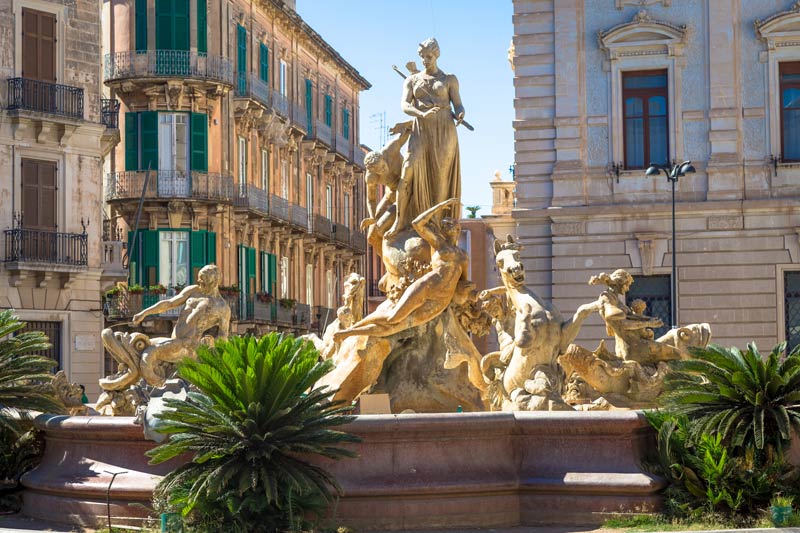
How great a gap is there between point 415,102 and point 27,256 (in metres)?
19.8

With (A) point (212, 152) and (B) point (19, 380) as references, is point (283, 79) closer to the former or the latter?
(A) point (212, 152)

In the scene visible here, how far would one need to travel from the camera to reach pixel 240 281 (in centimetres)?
4725

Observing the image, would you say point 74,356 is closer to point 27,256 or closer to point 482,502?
point 27,256

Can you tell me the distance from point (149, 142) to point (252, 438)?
110ft

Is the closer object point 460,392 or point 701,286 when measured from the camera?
point 460,392

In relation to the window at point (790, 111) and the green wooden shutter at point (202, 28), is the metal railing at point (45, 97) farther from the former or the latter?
the window at point (790, 111)

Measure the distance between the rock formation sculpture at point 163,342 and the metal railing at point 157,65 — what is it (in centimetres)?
2781

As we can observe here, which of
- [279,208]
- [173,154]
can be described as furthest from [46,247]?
[279,208]

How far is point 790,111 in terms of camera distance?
32000 millimetres

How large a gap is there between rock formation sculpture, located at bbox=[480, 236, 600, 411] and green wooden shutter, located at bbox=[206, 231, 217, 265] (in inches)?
1170

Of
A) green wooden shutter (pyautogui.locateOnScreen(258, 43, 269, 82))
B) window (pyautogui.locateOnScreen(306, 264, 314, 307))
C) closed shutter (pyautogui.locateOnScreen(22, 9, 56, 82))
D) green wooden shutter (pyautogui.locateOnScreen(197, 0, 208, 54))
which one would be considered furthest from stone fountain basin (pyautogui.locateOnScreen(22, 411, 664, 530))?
window (pyautogui.locateOnScreen(306, 264, 314, 307))

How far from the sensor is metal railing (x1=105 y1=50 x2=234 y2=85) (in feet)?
144

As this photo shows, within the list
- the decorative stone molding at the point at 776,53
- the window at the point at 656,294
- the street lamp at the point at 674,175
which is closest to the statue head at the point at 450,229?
the street lamp at the point at 674,175

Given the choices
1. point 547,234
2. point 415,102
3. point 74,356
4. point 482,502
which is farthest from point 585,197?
point 482,502
